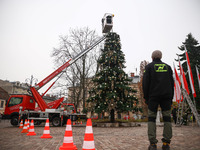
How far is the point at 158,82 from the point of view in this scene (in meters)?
3.51

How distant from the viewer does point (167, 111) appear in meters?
3.49

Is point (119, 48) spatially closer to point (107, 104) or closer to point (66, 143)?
point (107, 104)

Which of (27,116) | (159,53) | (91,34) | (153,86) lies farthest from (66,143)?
(91,34)

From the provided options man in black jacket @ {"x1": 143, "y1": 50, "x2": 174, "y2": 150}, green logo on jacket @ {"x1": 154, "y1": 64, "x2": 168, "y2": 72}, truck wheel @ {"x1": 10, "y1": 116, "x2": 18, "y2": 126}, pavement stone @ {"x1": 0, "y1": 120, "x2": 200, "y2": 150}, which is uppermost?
green logo on jacket @ {"x1": 154, "y1": 64, "x2": 168, "y2": 72}

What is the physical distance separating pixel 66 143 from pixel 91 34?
76.0ft

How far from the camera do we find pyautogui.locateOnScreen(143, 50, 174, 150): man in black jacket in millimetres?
3359

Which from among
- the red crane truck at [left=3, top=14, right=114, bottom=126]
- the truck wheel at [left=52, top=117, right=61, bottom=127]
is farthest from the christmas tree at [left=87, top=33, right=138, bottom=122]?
the truck wheel at [left=52, top=117, right=61, bottom=127]

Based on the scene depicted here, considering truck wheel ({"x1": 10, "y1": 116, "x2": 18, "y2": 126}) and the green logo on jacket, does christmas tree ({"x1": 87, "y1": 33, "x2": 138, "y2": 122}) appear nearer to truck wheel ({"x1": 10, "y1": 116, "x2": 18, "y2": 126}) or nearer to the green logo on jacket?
truck wheel ({"x1": 10, "y1": 116, "x2": 18, "y2": 126})

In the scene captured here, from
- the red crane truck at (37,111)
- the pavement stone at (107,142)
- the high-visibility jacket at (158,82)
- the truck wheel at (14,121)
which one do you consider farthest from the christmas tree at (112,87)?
the high-visibility jacket at (158,82)

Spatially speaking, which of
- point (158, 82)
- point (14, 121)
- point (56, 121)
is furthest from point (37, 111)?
point (158, 82)

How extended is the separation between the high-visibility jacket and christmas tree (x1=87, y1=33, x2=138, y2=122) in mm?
10063

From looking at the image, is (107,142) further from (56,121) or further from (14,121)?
(14,121)

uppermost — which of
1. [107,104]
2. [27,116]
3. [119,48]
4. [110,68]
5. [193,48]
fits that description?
[193,48]

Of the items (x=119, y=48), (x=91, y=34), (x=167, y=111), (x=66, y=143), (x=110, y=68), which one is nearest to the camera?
(x=167, y=111)
